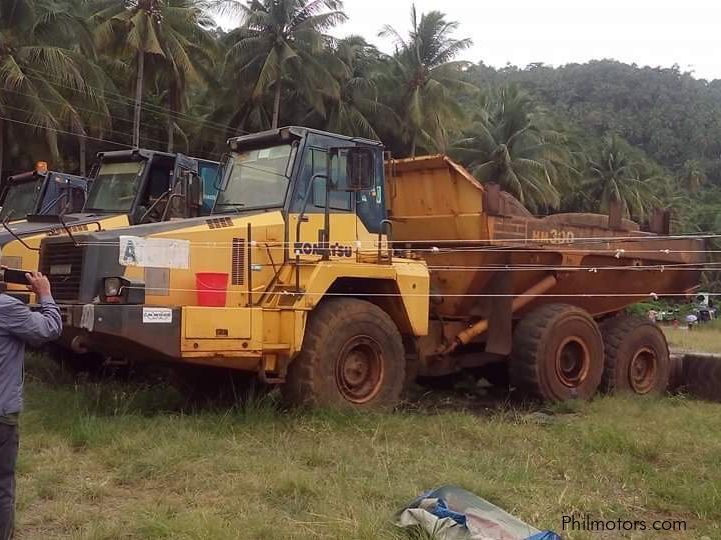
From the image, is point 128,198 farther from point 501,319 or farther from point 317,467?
point 317,467

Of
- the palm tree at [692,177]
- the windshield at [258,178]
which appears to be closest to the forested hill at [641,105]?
the palm tree at [692,177]

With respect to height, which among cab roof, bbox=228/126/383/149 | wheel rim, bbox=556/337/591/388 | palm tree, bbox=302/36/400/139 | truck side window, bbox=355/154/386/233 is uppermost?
palm tree, bbox=302/36/400/139

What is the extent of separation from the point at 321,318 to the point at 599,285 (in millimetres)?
4571

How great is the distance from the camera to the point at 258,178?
26.9 ft

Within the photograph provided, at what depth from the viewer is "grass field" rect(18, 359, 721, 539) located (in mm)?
4820

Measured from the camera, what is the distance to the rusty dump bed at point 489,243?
945 centimetres

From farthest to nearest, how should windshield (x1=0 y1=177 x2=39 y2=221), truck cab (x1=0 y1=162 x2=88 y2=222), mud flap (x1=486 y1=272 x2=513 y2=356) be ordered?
windshield (x1=0 y1=177 x2=39 y2=221) → truck cab (x1=0 y1=162 x2=88 y2=222) → mud flap (x1=486 y1=272 x2=513 y2=356)

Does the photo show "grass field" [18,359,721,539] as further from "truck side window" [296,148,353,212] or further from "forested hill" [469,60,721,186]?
"forested hill" [469,60,721,186]

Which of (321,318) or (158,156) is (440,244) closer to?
(321,318)

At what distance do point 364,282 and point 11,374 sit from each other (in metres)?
4.62

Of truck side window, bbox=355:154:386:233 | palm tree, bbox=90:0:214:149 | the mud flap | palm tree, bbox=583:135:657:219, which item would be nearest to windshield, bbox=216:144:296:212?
truck side window, bbox=355:154:386:233

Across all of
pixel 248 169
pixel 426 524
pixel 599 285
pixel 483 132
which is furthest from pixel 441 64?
pixel 426 524

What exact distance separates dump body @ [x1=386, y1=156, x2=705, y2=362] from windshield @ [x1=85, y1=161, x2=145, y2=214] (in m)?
3.23

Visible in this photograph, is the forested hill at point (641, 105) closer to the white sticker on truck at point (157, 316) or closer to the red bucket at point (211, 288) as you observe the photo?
the red bucket at point (211, 288)
